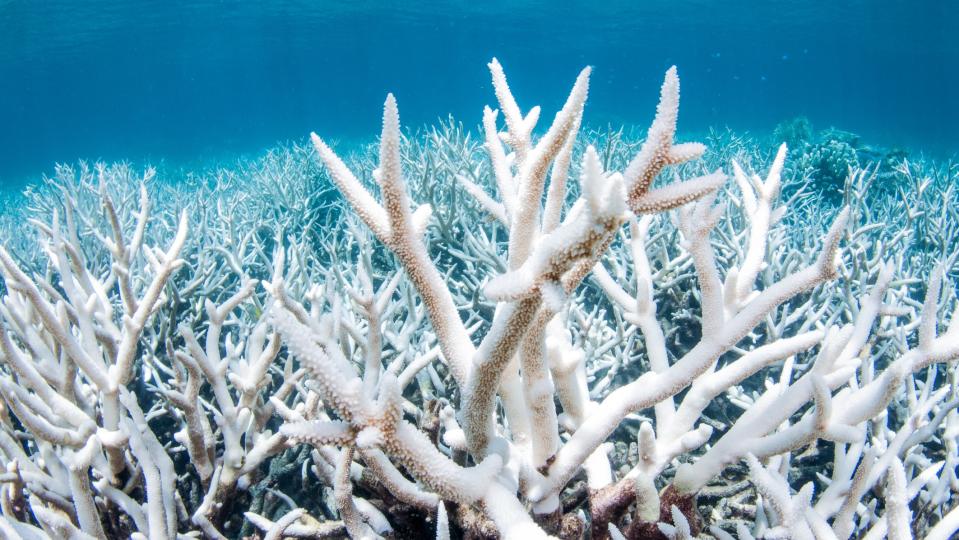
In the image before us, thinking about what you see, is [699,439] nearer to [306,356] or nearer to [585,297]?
[306,356]

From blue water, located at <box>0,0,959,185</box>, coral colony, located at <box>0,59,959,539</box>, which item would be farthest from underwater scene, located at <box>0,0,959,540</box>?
blue water, located at <box>0,0,959,185</box>

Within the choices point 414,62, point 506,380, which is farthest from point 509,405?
point 414,62

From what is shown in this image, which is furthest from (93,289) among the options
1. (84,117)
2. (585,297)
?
(84,117)

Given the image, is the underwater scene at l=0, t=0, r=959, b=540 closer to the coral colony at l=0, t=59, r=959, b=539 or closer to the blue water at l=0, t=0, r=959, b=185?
the coral colony at l=0, t=59, r=959, b=539

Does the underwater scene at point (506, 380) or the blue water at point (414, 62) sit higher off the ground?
the blue water at point (414, 62)

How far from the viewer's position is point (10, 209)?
10.7m

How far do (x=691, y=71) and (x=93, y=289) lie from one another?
130686mm

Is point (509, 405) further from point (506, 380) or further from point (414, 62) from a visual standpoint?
point (414, 62)

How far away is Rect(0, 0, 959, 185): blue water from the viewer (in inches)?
1730

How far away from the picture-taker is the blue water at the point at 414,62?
43.9 meters

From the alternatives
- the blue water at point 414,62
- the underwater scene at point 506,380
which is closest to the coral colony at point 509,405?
the underwater scene at point 506,380

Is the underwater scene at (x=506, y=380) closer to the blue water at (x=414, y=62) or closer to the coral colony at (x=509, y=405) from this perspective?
the coral colony at (x=509, y=405)

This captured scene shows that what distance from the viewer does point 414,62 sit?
88750mm

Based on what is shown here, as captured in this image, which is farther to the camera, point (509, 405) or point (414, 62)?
point (414, 62)
